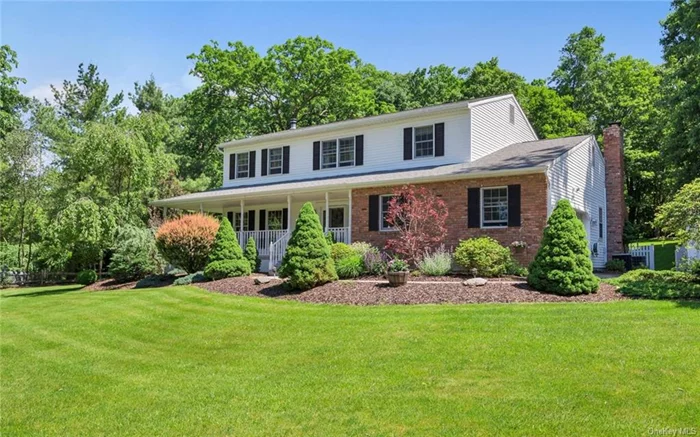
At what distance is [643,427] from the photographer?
5.04 m

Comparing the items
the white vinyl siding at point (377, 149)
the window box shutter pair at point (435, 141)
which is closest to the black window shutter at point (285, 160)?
the white vinyl siding at point (377, 149)

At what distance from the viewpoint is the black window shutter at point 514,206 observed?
15656mm

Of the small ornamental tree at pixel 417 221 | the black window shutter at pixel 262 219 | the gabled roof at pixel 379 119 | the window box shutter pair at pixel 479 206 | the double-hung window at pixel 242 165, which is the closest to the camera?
the window box shutter pair at pixel 479 206

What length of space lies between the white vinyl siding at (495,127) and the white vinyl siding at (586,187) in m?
2.86

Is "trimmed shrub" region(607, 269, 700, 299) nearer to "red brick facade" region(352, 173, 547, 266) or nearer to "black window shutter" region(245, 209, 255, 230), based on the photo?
"red brick facade" region(352, 173, 547, 266)

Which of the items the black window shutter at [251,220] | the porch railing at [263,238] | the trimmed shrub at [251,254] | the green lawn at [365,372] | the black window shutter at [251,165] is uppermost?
the black window shutter at [251,165]

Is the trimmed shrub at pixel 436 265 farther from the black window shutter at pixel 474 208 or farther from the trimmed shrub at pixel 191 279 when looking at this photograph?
the trimmed shrub at pixel 191 279

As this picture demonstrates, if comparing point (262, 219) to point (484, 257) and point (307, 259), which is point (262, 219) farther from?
point (484, 257)

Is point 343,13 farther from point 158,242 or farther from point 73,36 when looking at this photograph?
point 158,242

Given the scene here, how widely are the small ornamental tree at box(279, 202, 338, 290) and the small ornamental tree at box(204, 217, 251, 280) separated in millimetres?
3159

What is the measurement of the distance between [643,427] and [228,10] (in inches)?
469

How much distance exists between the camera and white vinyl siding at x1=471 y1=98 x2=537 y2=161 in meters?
19.2

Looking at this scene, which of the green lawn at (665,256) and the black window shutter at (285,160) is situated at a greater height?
the black window shutter at (285,160)

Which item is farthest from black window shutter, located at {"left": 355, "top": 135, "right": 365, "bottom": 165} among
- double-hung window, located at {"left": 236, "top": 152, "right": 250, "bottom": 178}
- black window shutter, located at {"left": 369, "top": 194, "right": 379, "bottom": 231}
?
double-hung window, located at {"left": 236, "top": 152, "right": 250, "bottom": 178}
